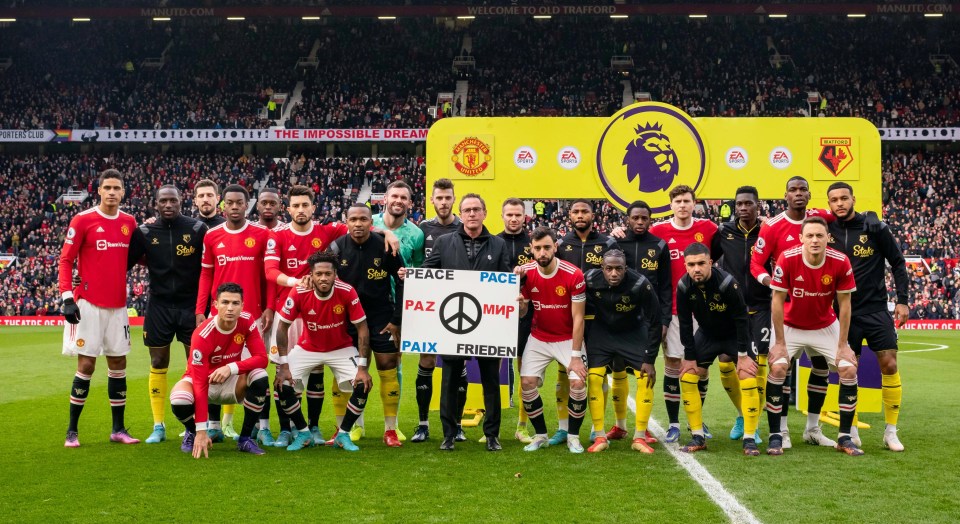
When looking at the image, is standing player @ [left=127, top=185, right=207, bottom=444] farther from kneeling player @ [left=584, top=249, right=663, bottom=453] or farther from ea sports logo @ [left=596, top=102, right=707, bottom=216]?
ea sports logo @ [left=596, top=102, right=707, bottom=216]

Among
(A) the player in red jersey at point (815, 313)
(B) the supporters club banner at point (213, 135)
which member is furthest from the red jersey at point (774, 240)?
(B) the supporters club banner at point (213, 135)

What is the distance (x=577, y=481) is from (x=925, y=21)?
41138mm

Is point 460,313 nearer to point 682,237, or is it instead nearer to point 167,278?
point 682,237

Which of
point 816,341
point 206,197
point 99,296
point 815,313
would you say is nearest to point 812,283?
point 815,313

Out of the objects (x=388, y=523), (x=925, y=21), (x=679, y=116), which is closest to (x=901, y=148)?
(x=925, y=21)

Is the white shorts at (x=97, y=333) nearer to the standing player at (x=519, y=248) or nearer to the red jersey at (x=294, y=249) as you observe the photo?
the red jersey at (x=294, y=249)

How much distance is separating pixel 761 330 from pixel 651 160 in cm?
481

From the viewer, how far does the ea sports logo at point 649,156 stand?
13.4 meters

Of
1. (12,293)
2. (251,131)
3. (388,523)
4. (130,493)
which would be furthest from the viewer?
(251,131)

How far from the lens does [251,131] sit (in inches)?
1535

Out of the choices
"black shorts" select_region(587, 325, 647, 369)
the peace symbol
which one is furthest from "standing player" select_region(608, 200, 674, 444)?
the peace symbol

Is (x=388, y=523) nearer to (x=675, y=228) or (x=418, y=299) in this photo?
(x=418, y=299)

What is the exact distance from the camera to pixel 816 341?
8.22m

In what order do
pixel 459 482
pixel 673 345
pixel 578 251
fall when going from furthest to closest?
pixel 673 345 < pixel 578 251 < pixel 459 482
